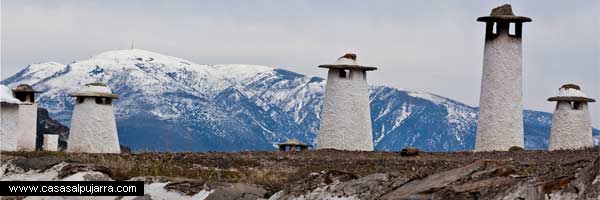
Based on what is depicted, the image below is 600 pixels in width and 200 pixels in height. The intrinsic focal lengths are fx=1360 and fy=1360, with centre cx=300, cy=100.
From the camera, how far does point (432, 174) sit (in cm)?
1984

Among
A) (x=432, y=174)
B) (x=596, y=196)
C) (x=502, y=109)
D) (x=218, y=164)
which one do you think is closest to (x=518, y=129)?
(x=502, y=109)

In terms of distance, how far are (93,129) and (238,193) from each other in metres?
24.9

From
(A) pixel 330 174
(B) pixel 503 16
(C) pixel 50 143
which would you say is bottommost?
(C) pixel 50 143

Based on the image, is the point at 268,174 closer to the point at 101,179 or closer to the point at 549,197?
the point at 101,179

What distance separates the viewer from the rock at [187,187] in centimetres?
2406

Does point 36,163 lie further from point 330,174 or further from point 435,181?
point 435,181

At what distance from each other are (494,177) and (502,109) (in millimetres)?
28335

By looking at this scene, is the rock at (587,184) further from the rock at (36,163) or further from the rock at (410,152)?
the rock at (410,152)

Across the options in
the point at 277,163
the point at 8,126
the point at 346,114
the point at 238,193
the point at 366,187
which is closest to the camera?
the point at 366,187

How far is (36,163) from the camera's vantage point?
30016 millimetres

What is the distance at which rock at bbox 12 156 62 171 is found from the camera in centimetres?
2948

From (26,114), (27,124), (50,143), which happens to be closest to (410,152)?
(50,143)

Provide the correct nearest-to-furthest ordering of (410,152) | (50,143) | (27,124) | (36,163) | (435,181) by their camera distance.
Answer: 1. (435,181)
2. (36,163)
3. (410,152)
4. (50,143)
5. (27,124)

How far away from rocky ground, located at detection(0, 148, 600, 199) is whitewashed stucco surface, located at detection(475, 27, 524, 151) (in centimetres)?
721
